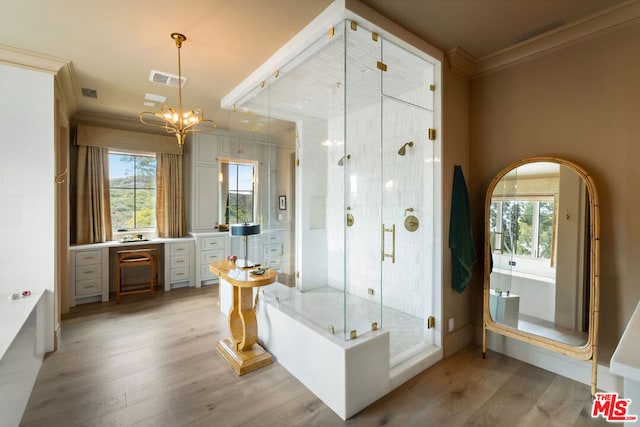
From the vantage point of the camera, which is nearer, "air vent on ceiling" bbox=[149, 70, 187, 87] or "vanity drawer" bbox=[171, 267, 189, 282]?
"air vent on ceiling" bbox=[149, 70, 187, 87]

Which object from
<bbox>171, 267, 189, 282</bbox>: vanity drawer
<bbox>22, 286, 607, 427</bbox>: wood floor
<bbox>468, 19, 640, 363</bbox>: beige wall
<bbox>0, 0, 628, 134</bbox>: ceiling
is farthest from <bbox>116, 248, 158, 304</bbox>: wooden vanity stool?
<bbox>468, 19, 640, 363</bbox>: beige wall

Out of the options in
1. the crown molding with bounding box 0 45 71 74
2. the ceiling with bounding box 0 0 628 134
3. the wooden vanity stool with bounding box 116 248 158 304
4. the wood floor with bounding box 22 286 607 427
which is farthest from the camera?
the wooden vanity stool with bounding box 116 248 158 304

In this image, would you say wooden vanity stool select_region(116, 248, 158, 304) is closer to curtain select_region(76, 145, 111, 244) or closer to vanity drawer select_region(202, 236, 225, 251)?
curtain select_region(76, 145, 111, 244)

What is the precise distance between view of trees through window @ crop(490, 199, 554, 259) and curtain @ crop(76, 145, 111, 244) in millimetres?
5363

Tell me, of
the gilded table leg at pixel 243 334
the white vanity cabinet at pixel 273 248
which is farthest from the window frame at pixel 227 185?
the gilded table leg at pixel 243 334

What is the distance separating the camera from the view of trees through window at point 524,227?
244 cm

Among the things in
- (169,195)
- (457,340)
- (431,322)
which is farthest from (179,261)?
(457,340)

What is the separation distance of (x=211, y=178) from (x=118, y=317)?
261cm

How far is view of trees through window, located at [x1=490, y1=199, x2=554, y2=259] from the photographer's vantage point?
8.02 feet

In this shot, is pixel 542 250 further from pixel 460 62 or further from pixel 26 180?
pixel 26 180

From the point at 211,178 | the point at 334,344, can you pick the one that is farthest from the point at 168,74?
the point at 334,344

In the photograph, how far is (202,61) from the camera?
9.55 feet

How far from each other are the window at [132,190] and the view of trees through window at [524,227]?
17.1 ft

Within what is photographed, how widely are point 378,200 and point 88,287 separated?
14.1ft
